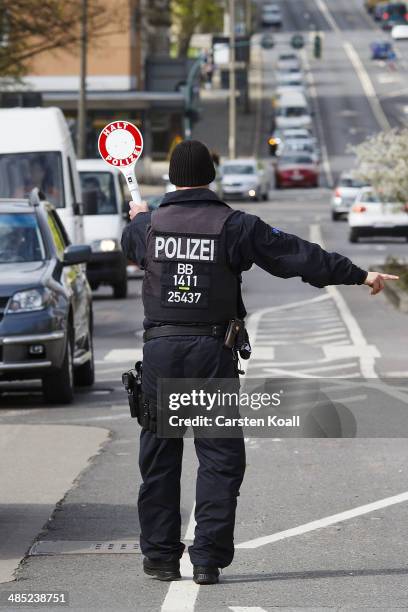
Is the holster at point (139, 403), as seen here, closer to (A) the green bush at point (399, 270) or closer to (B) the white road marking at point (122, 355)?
(B) the white road marking at point (122, 355)

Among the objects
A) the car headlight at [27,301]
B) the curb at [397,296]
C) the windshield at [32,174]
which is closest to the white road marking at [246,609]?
the car headlight at [27,301]

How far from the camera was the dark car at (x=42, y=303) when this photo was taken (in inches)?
549

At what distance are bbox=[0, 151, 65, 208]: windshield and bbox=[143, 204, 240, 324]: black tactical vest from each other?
16.8 m

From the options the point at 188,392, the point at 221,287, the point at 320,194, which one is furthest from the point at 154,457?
the point at 320,194

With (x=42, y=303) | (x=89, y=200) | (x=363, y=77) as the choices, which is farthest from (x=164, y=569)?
(x=363, y=77)

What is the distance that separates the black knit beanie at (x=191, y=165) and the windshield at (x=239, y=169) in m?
56.5

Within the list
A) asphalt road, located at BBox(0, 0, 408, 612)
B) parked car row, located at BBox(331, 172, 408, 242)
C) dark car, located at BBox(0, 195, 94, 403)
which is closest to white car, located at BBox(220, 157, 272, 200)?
parked car row, located at BBox(331, 172, 408, 242)

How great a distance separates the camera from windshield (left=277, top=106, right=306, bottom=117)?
316 feet

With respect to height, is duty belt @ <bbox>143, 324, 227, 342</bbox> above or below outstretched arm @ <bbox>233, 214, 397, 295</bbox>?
below

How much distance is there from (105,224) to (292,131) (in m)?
57.3

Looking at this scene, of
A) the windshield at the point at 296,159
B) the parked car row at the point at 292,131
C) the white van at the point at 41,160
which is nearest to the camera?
the white van at the point at 41,160

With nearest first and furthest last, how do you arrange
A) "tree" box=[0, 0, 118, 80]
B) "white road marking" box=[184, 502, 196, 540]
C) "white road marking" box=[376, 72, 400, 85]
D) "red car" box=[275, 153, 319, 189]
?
"white road marking" box=[184, 502, 196, 540]
"tree" box=[0, 0, 118, 80]
"red car" box=[275, 153, 319, 189]
"white road marking" box=[376, 72, 400, 85]

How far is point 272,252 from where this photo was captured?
744 centimetres

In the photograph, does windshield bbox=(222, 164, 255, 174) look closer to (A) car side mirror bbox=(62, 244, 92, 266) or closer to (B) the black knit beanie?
(A) car side mirror bbox=(62, 244, 92, 266)
